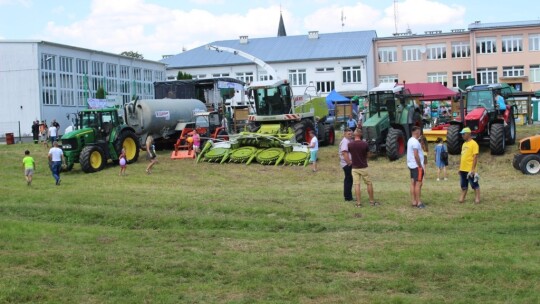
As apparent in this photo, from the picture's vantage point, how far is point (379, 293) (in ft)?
26.6

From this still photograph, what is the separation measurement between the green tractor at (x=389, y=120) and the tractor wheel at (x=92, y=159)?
977cm

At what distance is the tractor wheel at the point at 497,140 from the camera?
2420cm

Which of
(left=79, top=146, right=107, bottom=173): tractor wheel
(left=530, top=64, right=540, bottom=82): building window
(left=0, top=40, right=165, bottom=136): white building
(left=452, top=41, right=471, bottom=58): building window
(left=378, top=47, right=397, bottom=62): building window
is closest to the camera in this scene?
(left=79, top=146, right=107, bottom=173): tractor wheel

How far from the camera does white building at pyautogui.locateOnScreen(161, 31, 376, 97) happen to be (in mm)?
70562

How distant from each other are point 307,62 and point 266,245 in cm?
6213

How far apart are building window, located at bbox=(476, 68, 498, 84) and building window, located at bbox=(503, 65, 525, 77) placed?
974 millimetres

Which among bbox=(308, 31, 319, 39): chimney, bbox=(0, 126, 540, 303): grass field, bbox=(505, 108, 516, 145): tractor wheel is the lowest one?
→ bbox=(0, 126, 540, 303): grass field

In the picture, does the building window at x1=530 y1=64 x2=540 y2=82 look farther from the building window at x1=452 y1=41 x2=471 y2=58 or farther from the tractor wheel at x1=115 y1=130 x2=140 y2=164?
the tractor wheel at x1=115 y1=130 x2=140 y2=164

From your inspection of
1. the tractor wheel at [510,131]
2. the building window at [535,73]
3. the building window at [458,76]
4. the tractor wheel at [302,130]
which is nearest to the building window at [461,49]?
the building window at [458,76]

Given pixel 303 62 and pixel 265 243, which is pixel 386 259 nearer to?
pixel 265 243

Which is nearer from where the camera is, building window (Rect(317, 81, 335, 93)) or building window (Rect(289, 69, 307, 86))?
building window (Rect(317, 81, 335, 93))

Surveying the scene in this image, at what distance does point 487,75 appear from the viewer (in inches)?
2714

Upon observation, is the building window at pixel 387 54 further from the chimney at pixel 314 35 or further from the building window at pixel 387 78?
the chimney at pixel 314 35

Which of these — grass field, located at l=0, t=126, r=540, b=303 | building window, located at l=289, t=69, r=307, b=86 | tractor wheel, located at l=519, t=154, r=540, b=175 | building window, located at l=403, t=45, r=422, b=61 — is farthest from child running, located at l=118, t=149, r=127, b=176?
building window, located at l=403, t=45, r=422, b=61
